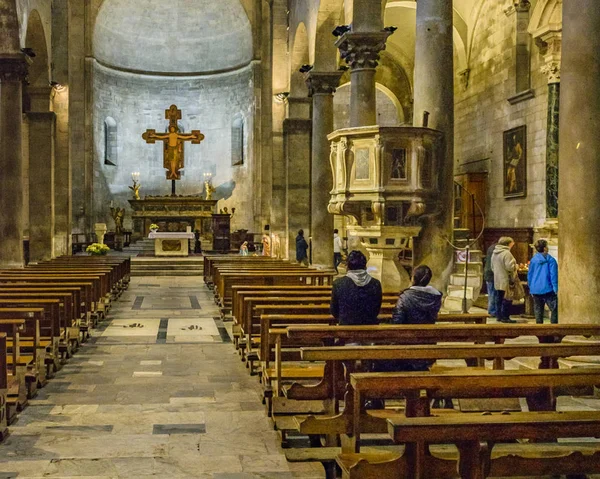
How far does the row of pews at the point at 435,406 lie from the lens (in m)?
3.56

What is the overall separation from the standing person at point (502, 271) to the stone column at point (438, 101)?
6.71ft

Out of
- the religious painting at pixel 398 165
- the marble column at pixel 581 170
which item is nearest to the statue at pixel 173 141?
the religious painting at pixel 398 165

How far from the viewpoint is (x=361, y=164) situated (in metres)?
11.2

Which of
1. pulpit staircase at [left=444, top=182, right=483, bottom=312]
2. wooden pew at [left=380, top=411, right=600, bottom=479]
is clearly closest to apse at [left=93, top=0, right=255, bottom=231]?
Result: pulpit staircase at [left=444, top=182, right=483, bottom=312]

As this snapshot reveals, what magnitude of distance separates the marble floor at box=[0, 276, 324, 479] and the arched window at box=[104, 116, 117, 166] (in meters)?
26.6

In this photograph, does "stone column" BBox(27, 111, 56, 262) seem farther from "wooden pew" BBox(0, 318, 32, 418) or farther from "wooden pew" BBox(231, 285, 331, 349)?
"wooden pew" BBox(0, 318, 32, 418)

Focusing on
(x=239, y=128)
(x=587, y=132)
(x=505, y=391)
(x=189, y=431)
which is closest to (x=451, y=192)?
(x=587, y=132)

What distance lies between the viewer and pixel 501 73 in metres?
22.2

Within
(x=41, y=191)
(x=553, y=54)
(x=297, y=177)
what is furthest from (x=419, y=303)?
(x=297, y=177)

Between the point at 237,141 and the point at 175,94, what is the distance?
416 centimetres

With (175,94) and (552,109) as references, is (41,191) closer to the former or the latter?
(552,109)

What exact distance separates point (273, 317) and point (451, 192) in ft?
15.7

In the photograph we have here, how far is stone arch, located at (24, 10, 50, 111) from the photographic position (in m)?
23.8

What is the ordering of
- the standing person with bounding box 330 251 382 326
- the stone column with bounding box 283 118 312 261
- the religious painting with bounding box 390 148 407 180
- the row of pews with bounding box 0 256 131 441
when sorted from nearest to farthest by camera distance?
1. the standing person with bounding box 330 251 382 326
2. the row of pews with bounding box 0 256 131 441
3. the religious painting with bounding box 390 148 407 180
4. the stone column with bounding box 283 118 312 261
